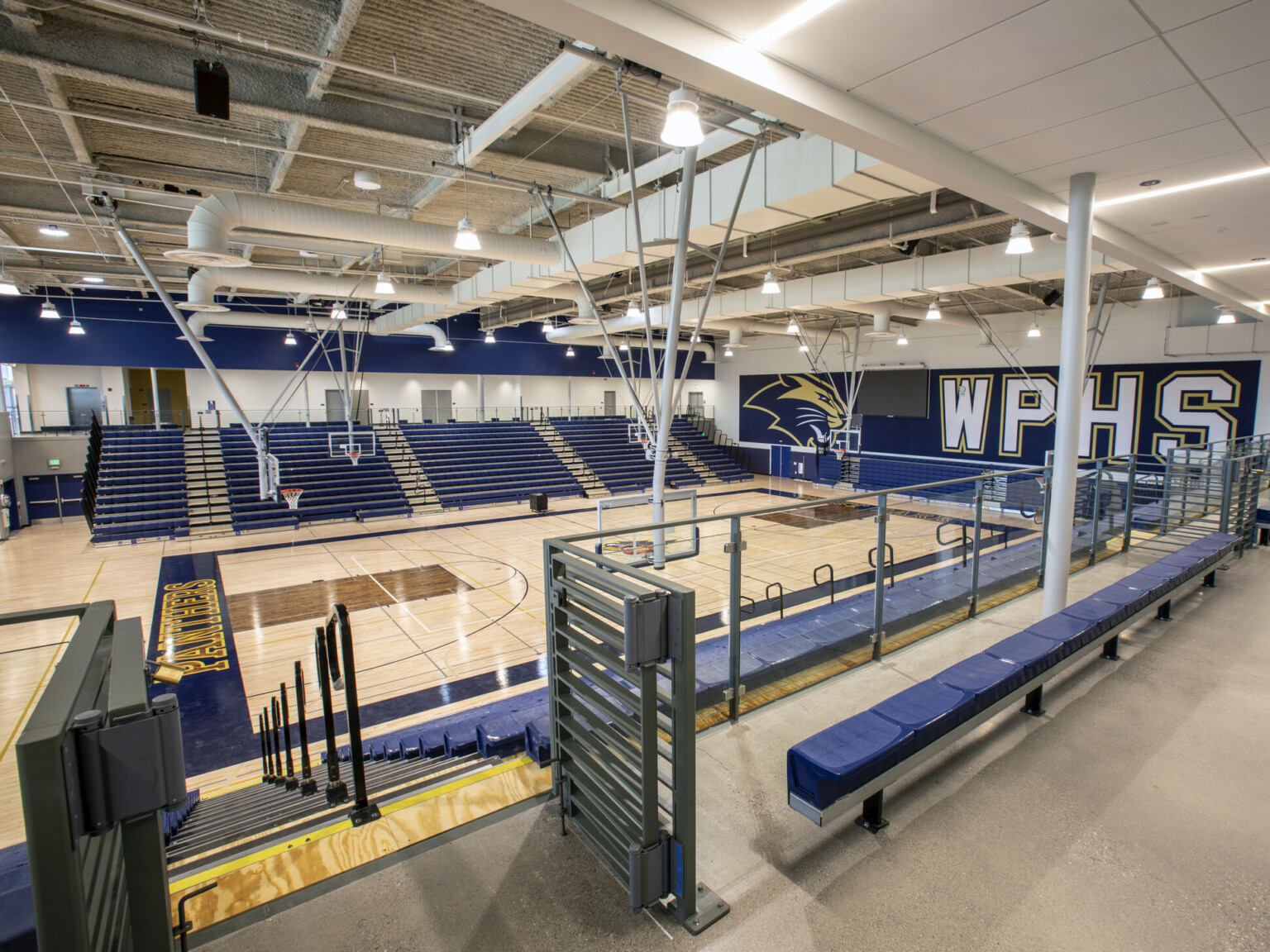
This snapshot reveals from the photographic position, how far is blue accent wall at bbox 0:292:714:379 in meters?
17.6

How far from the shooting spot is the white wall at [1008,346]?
15539 mm

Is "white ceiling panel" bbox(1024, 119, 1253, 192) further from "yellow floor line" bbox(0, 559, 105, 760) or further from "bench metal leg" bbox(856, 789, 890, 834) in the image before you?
"yellow floor line" bbox(0, 559, 105, 760)

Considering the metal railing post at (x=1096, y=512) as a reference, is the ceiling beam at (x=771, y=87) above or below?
above

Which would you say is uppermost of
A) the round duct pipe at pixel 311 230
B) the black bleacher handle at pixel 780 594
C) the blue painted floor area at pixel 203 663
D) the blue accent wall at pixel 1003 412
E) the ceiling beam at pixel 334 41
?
the ceiling beam at pixel 334 41

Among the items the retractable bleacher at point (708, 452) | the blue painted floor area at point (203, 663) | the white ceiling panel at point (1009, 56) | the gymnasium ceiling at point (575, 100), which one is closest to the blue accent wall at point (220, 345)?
the retractable bleacher at point (708, 452)

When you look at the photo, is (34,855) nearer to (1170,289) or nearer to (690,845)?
(690,845)

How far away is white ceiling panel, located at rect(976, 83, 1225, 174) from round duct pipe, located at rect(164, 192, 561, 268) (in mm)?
6569

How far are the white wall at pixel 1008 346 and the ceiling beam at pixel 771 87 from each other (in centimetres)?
1392

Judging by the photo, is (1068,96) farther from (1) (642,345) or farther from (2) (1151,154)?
(1) (642,345)

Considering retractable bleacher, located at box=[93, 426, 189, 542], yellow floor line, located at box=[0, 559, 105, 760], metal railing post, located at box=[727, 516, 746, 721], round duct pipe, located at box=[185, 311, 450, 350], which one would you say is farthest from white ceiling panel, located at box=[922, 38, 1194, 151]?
retractable bleacher, located at box=[93, 426, 189, 542]

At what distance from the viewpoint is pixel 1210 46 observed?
3094mm

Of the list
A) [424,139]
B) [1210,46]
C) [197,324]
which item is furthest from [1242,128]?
[197,324]

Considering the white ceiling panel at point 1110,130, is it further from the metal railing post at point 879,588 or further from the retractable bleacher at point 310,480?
the retractable bleacher at point 310,480

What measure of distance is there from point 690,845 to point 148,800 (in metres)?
1.83
